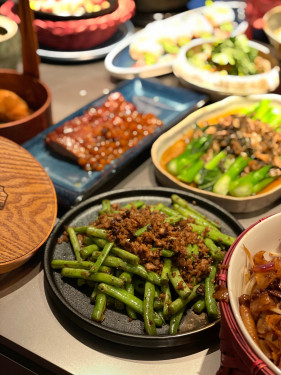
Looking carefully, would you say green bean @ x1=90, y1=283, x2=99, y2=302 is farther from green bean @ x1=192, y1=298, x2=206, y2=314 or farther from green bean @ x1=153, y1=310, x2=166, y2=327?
green bean @ x1=192, y1=298, x2=206, y2=314

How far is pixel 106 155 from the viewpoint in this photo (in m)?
2.37

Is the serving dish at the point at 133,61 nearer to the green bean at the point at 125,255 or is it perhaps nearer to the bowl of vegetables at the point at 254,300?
the green bean at the point at 125,255

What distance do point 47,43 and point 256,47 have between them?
1491mm

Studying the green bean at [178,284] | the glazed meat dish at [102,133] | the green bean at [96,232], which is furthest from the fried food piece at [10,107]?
the green bean at [178,284]

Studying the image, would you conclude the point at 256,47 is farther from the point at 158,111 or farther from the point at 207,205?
the point at 207,205

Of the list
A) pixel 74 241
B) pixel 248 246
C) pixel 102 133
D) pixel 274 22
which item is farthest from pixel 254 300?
pixel 274 22

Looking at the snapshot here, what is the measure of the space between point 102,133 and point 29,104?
18.3 inches

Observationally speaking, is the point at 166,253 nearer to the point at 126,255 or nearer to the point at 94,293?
→ the point at 126,255

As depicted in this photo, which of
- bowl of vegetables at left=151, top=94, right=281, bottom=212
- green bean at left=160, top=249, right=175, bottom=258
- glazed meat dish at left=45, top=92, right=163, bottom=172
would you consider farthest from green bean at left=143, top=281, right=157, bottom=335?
glazed meat dish at left=45, top=92, right=163, bottom=172

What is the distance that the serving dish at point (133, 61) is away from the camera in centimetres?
309

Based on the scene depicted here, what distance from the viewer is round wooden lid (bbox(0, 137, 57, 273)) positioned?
1.63 metres

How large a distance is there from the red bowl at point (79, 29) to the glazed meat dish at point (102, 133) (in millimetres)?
757

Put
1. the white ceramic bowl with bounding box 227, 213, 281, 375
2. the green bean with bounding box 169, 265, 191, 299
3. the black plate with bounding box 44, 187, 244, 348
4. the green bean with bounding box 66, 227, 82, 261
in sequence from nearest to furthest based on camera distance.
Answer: the white ceramic bowl with bounding box 227, 213, 281, 375 < the black plate with bounding box 44, 187, 244, 348 < the green bean with bounding box 169, 265, 191, 299 < the green bean with bounding box 66, 227, 82, 261

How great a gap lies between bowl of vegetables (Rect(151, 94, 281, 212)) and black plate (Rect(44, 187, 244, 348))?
0.37ft
